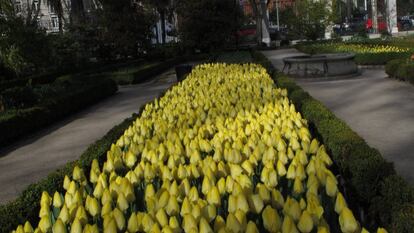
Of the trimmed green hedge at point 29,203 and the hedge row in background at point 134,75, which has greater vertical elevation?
the hedge row in background at point 134,75

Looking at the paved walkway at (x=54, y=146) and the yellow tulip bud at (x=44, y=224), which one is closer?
the yellow tulip bud at (x=44, y=224)

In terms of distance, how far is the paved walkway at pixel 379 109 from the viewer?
7.45m

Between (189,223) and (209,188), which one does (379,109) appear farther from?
(189,223)

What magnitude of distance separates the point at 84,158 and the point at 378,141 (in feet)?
15.9

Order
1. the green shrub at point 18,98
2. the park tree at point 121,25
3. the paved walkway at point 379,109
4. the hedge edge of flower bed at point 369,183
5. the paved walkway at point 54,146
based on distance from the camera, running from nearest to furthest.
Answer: the hedge edge of flower bed at point 369,183 < the paved walkway at point 379,109 < the paved walkway at point 54,146 < the green shrub at point 18,98 < the park tree at point 121,25

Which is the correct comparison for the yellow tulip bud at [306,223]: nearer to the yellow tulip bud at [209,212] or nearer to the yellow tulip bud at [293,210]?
the yellow tulip bud at [293,210]

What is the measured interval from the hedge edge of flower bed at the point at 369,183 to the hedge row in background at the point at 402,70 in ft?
31.7

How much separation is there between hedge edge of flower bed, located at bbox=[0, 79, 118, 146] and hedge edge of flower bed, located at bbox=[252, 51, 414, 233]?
7220mm

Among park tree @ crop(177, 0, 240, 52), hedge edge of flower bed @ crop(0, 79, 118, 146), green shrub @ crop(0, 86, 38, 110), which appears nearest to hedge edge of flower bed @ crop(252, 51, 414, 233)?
hedge edge of flower bed @ crop(0, 79, 118, 146)

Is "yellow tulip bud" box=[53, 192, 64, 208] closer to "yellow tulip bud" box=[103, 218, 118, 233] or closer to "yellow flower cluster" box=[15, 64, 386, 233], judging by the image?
"yellow flower cluster" box=[15, 64, 386, 233]

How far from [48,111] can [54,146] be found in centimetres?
295

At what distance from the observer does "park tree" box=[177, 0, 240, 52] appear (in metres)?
35.7

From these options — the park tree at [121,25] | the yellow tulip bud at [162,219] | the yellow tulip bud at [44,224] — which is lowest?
the yellow tulip bud at [44,224]

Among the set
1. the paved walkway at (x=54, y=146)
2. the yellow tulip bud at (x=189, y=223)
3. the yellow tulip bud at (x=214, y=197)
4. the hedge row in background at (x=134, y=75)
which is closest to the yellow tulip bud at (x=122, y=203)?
the yellow tulip bud at (x=214, y=197)
